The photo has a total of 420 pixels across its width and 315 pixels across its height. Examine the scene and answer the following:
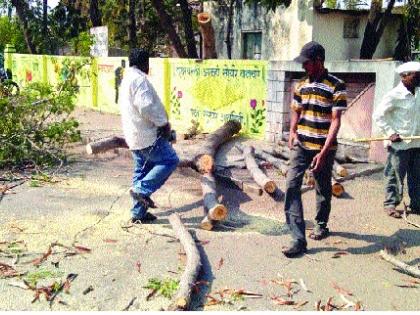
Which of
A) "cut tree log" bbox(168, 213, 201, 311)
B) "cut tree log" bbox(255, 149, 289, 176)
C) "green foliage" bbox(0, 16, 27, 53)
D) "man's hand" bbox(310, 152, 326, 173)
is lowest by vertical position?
"cut tree log" bbox(168, 213, 201, 311)

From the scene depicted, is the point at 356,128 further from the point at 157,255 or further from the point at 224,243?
the point at 157,255

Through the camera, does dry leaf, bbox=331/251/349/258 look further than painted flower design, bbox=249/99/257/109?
No

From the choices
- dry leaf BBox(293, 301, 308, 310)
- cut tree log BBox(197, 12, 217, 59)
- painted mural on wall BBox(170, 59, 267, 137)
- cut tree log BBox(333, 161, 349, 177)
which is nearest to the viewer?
dry leaf BBox(293, 301, 308, 310)

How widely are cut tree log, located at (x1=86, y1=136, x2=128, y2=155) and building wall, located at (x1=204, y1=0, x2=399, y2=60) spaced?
11381 millimetres

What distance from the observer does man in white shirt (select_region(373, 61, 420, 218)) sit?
5535mm

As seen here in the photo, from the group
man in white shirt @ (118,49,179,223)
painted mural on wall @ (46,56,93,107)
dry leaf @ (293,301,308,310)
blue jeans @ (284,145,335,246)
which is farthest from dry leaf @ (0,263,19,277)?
painted mural on wall @ (46,56,93,107)

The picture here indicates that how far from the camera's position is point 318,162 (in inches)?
184

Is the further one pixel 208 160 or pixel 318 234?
pixel 208 160

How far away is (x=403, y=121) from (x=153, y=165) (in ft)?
8.72

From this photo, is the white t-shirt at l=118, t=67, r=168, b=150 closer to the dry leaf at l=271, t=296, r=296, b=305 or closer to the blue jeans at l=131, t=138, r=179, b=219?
the blue jeans at l=131, t=138, r=179, b=219

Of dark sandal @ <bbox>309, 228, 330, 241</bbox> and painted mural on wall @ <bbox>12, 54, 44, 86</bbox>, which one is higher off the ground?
painted mural on wall @ <bbox>12, 54, 44, 86</bbox>

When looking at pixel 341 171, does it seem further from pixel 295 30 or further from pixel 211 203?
pixel 295 30

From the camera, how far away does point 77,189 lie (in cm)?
718

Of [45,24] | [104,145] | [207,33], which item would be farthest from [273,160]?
[45,24]
